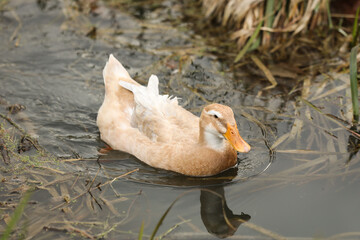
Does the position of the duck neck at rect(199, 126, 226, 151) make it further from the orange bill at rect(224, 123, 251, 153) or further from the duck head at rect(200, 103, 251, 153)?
the orange bill at rect(224, 123, 251, 153)

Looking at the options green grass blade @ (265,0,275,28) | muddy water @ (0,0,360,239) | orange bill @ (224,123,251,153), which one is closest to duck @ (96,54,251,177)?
orange bill @ (224,123,251,153)

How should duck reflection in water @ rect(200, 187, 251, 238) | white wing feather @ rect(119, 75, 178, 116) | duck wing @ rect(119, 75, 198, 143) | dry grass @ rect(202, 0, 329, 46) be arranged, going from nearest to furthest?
duck reflection in water @ rect(200, 187, 251, 238) → duck wing @ rect(119, 75, 198, 143) → white wing feather @ rect(119, 75, 178, 116) → dry grass @ rect(202, 0, 329, 46)

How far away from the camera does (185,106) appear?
6.47m

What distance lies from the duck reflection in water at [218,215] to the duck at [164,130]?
31 cm

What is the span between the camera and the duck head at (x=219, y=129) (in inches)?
191

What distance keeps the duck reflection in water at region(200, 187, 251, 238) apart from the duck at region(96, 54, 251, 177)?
1.02ft

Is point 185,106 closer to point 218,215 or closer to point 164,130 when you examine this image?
point 164,130

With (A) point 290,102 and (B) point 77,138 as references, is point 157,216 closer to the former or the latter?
(B) point 77,138

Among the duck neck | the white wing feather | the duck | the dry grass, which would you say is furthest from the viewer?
the dry grass

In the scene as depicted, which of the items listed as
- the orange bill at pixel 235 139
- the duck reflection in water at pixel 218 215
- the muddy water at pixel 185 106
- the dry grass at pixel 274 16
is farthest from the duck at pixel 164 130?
the dry grass at pixel 274 16

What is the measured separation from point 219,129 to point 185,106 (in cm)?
155

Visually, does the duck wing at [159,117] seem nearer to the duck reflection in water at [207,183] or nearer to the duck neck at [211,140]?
the duck neck at [211,140]

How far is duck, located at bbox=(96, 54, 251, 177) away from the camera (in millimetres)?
5023

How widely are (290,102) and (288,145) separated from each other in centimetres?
101
